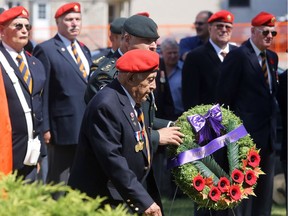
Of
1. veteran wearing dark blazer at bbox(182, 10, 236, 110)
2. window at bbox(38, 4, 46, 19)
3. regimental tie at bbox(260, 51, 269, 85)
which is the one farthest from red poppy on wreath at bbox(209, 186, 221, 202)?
window at bbox(38, 4, 46, 19)

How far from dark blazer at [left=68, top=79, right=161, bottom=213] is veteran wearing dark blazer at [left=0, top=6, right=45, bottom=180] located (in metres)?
1.96

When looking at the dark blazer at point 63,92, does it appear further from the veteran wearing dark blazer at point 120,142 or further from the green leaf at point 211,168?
the veteran wearing dark blazer at point 120,142

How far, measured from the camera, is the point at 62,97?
9.86 metres

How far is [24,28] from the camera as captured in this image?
8617 millimetres

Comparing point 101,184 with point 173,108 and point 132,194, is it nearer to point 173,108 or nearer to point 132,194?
point 132,194

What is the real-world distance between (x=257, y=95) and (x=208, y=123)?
226cm

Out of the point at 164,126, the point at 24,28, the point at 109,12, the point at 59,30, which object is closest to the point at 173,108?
the point at 59,30

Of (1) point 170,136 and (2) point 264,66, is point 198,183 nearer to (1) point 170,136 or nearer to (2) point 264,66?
(1) point 170,136

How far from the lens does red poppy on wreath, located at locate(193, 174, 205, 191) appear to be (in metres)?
6.85

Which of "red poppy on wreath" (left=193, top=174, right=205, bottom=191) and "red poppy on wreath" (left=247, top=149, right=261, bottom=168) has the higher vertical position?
"red poppy on wreath" (left=247, top=149, right=261, bottom=168)

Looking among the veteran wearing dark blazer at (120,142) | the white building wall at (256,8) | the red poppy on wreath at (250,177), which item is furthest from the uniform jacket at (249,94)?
the white building wall at (256,8)

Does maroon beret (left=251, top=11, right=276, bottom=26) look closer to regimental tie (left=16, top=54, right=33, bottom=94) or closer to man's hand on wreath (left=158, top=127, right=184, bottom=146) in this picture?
regimental tie (left=16, top=54, right=33, bottom=94)

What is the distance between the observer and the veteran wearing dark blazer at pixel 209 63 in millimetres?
10219

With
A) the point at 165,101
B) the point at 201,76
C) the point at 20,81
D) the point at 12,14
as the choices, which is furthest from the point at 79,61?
the point at 165,101
